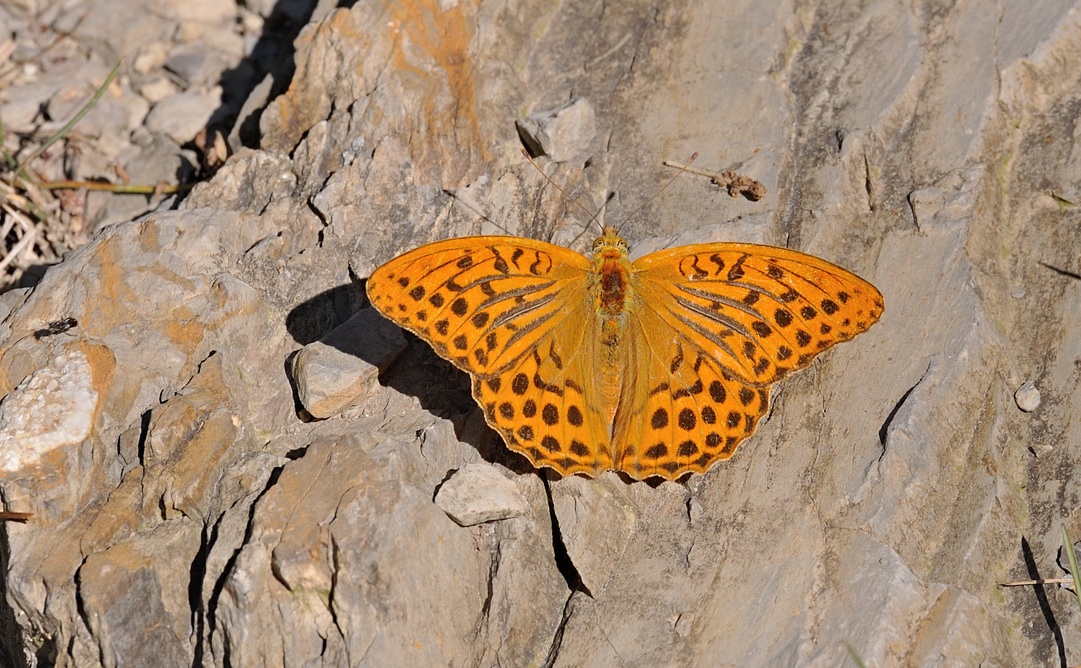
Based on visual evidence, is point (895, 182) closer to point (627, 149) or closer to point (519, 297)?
point (627, 149)

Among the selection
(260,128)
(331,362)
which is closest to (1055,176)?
(331,362)

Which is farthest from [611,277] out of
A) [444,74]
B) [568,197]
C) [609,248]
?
[444,74]

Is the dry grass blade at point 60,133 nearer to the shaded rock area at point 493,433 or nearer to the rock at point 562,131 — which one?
the shaded rock area at point 493,433

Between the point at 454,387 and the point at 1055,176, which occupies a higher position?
the point at 1055,176

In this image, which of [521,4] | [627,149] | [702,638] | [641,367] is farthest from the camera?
[521,4]

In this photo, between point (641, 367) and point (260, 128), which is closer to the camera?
point (641, 367)

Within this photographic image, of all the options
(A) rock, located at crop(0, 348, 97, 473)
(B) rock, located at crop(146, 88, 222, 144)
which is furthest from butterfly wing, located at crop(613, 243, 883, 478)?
(B) rock, located at crop(146, 88, 222, 144)

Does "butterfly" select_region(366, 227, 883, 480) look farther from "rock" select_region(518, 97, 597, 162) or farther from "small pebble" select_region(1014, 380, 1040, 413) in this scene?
"rock" select_region(518, 97, 597, 162)

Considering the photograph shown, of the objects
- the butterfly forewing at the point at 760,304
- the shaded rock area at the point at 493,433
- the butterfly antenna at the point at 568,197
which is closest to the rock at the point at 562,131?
the shaded rock area at the point at 493,433
